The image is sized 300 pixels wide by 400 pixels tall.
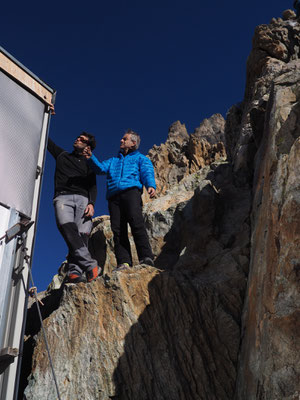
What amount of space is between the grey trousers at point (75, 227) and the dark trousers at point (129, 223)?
575mm

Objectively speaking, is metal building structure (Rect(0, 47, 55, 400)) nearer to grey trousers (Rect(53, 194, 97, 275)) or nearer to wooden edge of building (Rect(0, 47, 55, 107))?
wooden edge of building (Rect(0, 47, 55, 107))

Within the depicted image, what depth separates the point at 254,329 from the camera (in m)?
5.43

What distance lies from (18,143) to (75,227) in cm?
238

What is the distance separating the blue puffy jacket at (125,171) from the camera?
866 centimetres

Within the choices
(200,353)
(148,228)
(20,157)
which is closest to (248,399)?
(200,353)

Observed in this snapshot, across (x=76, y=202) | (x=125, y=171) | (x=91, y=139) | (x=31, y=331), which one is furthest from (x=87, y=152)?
(x=31, y=331)

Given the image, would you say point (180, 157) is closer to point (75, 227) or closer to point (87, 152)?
point (87, 152)

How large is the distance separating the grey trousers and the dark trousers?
22.7 inches

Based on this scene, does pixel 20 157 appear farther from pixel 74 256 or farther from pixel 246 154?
pixel 246 154

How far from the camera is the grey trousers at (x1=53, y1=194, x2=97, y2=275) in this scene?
792cm

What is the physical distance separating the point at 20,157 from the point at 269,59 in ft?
36.8

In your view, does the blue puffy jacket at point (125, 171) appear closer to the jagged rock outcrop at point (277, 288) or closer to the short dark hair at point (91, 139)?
the short dark hair at point (91, 139)

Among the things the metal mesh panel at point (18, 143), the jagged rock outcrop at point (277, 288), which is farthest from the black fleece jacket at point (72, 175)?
the jagged rock outcrop at point (277, 288)

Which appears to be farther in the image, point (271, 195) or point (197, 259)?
point (197, 259)
